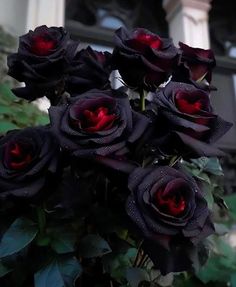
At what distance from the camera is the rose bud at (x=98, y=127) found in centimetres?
40

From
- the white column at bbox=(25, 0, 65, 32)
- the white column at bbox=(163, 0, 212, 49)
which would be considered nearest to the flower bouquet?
the white column at bbox=(25, 0, 65, 32)

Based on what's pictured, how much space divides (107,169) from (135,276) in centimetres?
13

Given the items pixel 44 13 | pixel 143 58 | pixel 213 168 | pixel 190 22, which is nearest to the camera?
pixel 143 58

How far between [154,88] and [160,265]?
0.22 m

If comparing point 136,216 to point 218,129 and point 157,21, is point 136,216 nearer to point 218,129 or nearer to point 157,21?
point 218,129

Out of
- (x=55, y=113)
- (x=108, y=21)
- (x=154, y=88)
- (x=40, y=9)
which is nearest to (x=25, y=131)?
(x=55, y=113)

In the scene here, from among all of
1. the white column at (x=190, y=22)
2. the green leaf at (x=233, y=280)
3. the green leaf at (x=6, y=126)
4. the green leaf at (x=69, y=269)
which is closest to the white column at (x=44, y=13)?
the white column at (x=190, y=22)

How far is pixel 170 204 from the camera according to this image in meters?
0.40

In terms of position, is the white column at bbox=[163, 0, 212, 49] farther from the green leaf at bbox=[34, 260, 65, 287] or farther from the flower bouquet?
the green leaf at bbox=[34, 260, 65, 287]

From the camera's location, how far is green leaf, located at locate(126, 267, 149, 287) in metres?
0.45

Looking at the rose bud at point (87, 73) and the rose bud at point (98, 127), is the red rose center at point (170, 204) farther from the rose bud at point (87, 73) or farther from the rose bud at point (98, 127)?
the rose bud at point (87, 73)

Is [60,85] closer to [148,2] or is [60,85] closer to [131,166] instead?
[131,166]

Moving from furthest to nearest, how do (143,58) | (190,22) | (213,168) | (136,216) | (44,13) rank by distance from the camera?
(190,22)
(44,13)
(213,168)
(143,58)
(136,216)

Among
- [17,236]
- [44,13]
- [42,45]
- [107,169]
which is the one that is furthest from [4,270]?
[44,13]
